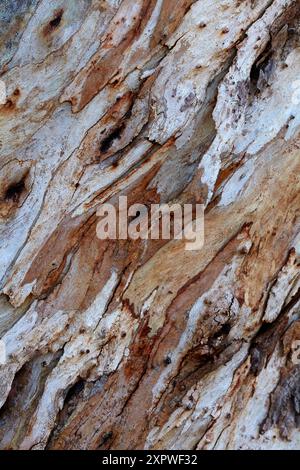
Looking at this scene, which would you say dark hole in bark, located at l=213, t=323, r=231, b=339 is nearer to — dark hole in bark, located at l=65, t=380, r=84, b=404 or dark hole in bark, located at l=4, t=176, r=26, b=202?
dark hole in bark, located at l=65, t=380, r=84, b=404

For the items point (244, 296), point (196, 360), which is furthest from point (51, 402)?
point (244, 296)

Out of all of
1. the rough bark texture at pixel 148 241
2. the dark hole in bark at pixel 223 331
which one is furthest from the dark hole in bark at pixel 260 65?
the dark hole in bark at pixel 223 331

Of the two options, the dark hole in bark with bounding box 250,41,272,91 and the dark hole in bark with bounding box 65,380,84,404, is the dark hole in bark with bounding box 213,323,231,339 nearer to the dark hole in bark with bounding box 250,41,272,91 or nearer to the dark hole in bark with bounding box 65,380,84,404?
the dark hole in bark with bounding box 65,380,84,404

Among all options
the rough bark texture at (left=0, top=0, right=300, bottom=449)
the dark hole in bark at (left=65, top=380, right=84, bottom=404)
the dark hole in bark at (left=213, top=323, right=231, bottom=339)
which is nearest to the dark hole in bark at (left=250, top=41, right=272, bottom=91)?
the rough bark texture at (left=0, top=0, right=300, bottom=449)

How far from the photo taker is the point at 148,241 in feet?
10.5

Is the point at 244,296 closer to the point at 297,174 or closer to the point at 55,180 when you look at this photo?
the point at 297,174

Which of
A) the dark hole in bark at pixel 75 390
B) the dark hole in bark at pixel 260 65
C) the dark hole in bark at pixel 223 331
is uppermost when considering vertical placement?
the dark hole in bark at pixel 260 65

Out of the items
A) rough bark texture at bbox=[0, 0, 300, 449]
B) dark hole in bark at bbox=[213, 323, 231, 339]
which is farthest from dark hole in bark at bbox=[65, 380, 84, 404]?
dark hole in bark at bbox=[213, 323, 231, 339]

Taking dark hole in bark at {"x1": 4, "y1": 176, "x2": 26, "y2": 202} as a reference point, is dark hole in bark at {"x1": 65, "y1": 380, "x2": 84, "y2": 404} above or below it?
below

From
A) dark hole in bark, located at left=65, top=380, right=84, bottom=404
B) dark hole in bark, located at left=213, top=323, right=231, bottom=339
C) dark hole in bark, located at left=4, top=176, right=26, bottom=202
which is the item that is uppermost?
dark hole in bark, located at left=4, top=176, right=26, bottom=202

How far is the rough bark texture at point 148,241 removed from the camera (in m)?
3.15

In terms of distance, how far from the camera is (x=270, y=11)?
10.7 feet

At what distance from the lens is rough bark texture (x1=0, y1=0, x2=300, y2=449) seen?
124 inches

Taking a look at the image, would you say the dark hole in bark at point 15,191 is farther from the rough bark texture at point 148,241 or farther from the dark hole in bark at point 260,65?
the dark hole in bark at point 260,65
